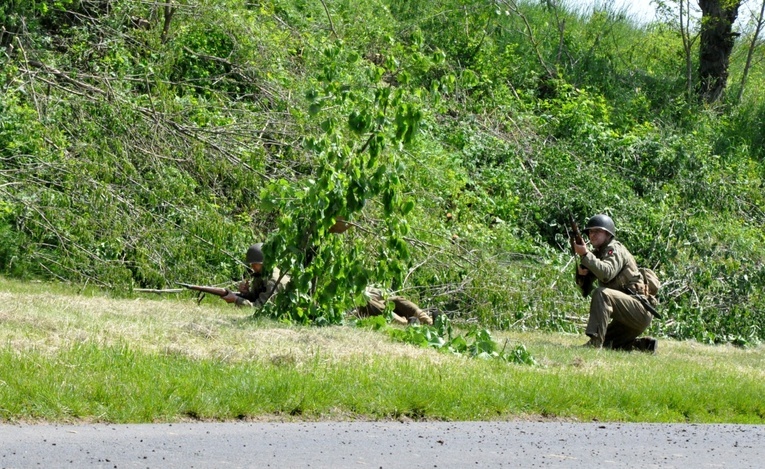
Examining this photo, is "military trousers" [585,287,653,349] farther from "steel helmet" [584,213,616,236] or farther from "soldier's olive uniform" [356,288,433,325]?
"soldier's olive uniform" [356,288,433,325]

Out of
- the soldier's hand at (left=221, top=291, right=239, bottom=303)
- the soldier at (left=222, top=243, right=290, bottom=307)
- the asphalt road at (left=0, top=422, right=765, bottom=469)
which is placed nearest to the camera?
the asphalt road at (left=0, top=422, right=765, bottom=469)

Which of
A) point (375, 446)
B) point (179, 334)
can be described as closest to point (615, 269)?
point (179, 334)

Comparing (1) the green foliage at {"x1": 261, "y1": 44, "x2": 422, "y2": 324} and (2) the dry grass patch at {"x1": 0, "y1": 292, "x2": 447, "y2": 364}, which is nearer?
(2) the dry grass patch at {"x1": 0, "y1": 292, "x2": 447, "y2": 364}

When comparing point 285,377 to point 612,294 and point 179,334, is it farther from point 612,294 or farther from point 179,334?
point 612,294

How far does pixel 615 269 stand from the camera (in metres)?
12.9

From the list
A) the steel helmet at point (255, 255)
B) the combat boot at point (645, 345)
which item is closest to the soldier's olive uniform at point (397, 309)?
the steel helmet at point (255, 255)

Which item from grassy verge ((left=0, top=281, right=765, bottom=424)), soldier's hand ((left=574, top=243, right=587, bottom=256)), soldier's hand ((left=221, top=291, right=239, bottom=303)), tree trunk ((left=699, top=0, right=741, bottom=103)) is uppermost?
tree trunk ((left=699, top=0, right=741, bottom=103))

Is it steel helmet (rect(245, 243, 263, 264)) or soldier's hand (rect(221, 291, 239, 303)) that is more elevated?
steel helmet (rect(245, 243, 263, 264))

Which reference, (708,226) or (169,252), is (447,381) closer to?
(169,252)

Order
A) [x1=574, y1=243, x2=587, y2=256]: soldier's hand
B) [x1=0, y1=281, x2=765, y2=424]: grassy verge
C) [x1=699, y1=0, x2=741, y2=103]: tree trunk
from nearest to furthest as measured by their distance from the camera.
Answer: [x1=0, y1=281, x2=765, y2=424]: grassy verge
[x1=574, y1=243, x2=587, y2=256]: soldier's hand
[x1=699, y1=0, x2=741, y2=103]: tree trunk

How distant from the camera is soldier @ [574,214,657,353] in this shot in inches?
501

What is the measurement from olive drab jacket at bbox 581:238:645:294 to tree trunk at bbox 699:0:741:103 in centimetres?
1410

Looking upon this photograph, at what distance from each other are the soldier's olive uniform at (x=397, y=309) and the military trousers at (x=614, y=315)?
84.1 inches

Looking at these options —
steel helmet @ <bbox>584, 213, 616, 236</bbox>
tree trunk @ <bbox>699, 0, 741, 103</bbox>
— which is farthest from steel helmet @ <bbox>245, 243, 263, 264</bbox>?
tree trunk @ <bbox>699, 0, 741, 103</bbox>
